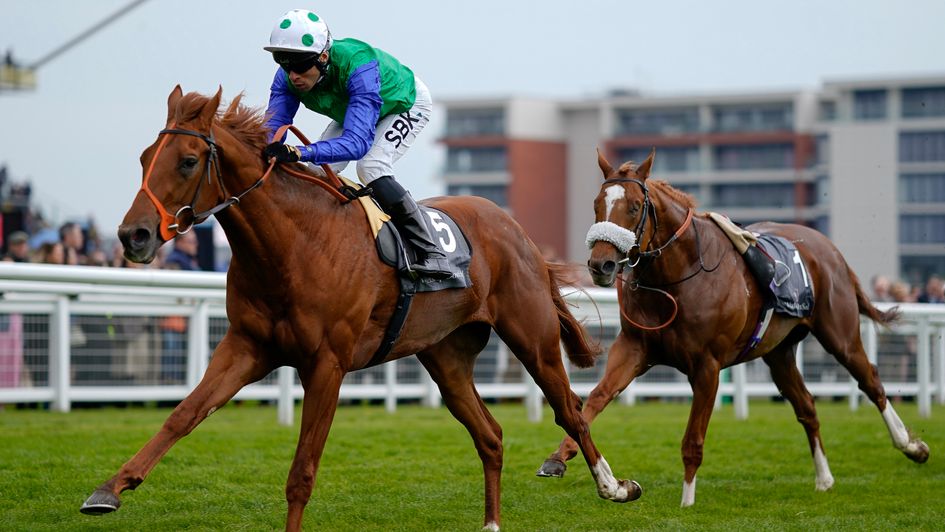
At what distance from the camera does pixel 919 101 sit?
250 ft

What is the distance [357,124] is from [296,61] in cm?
38

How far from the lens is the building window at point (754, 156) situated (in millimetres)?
84562

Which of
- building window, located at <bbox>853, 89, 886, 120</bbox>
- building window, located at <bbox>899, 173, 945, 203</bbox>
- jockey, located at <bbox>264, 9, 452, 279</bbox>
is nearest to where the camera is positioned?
jockey, located at <bbox>264, 9, 452, 279</bbox>

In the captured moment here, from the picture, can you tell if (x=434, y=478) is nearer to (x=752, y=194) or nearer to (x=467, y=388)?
(x=467, y=388)

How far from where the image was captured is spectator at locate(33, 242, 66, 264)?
34.9 ft

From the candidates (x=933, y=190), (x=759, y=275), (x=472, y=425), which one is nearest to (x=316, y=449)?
(x=472, y=425)

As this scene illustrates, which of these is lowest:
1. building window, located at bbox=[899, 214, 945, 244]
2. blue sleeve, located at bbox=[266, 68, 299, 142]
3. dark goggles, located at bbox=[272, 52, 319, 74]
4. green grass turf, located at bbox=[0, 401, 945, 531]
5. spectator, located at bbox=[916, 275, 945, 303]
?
green grass turf, located at bbox=[0, 401, 945, 531]

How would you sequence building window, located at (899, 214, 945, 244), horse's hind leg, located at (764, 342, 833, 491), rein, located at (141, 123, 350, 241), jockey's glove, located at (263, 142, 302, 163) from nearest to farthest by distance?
rein, located at (141, 123, 350, 241) → jockey's glove, located at (263, 142, 302, 163) → horse's hind leg, located at (764, 342, 833, 491) → building window, located at (899, 214, 945, 244)

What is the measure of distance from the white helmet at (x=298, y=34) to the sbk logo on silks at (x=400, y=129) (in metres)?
0.61

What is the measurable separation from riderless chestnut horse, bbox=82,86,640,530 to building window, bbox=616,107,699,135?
83.2m

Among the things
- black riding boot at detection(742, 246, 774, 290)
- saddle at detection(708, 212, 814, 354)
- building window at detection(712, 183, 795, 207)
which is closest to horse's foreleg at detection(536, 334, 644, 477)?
saddle at detection(708, 212, 814, 354)

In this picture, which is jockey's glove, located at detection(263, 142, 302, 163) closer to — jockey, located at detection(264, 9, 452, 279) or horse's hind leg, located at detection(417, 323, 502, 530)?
jockey, located at detection(264, 9, 452, 279)

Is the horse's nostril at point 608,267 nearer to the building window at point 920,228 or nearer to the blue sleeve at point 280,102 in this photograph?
the blue sleeve at point 280,102

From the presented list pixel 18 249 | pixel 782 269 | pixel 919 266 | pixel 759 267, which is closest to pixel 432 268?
pixel 759 267
